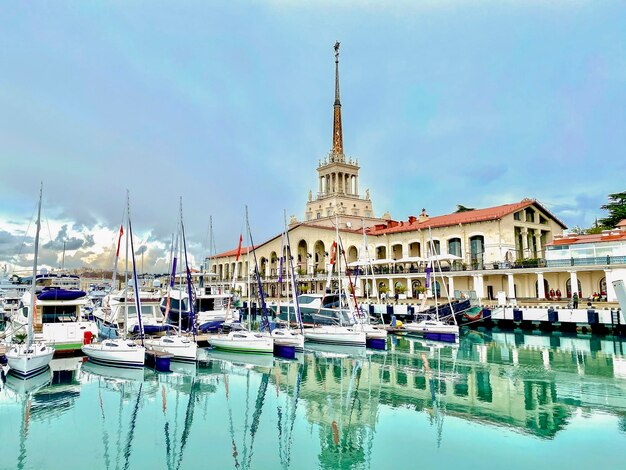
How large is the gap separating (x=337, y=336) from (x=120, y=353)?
15.1 metres

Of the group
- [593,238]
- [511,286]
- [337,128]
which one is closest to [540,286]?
[511,286]

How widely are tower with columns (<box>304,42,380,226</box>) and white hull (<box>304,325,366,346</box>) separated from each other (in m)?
55.0

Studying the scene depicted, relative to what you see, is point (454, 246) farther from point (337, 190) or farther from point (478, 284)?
point (337, 190)

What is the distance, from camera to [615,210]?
213ft

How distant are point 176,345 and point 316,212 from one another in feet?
230

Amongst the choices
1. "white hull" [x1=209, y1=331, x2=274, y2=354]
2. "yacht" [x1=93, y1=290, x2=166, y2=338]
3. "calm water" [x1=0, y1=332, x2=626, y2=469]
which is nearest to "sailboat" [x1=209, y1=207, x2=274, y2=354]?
"white hull" [x1=209, y1=331, x2=274, y2=354]

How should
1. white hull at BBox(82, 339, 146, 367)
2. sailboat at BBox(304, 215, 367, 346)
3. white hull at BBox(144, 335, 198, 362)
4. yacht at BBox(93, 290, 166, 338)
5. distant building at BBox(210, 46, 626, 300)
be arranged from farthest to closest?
distant building at BBox(210, 46, 626, 300), sailboat at BBox(304, 215, 367, 346), yacht at BBox(93, 290, 166, 338), white hull at BBox(144, 335, 198, 362), white hull at BBox(82, 339, 146, 367)

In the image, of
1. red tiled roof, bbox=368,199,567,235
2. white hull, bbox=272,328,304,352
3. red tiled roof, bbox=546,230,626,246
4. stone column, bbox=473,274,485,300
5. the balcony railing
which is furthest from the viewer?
red tiled roof, bbox=368,199,567,235

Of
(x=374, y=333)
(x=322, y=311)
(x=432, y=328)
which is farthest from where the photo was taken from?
(x=322, y=311)

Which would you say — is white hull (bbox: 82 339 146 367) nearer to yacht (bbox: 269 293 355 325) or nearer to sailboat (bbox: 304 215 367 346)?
sailboat (bbox: 304 215 367 346)

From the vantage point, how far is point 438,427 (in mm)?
16188

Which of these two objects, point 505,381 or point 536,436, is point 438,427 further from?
point 505,381

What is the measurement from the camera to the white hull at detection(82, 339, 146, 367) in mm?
25000

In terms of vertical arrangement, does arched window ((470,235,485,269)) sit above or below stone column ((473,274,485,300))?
above
